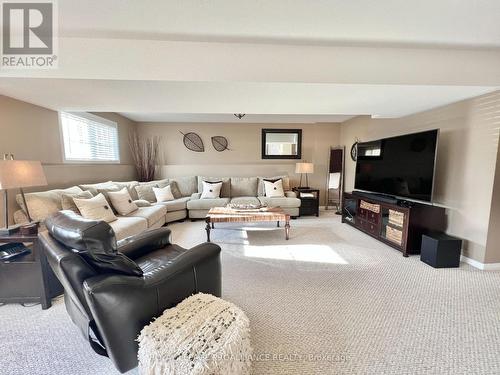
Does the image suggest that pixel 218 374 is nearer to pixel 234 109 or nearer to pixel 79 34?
pixel 79 34

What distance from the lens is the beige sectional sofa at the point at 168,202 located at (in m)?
2.32

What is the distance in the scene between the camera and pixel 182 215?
168 inches

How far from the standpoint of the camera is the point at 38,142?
2.72 meters

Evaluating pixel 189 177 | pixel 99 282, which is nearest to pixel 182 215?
pixel 189 177

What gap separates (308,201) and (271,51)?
3.38 meters

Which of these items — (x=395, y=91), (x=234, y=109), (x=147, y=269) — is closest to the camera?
(x=147, y=269)

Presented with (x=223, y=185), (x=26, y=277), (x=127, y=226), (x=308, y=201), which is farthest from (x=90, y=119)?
(x=308, y=201)

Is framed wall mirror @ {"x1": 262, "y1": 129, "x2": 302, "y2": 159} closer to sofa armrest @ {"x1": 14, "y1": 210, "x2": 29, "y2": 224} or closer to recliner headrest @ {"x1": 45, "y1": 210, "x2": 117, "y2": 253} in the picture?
sofa armrest @ {"x1": 14, "y1": 210, "x2": 29, "y2": 224}

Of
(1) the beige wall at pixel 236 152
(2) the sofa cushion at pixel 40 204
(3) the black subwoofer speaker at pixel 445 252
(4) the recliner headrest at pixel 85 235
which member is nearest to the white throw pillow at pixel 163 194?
(1) the beige wall at pixel 236 152

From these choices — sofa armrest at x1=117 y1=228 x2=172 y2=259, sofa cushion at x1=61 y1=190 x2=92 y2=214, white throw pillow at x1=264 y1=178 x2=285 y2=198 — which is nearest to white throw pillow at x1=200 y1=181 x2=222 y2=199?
white throw pillow at x1=264 y1=178 x2=285 y2=198

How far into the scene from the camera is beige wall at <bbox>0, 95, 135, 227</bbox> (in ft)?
7.63

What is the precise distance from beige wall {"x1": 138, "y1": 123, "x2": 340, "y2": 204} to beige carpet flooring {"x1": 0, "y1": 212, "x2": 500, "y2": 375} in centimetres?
300

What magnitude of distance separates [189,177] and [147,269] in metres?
3.64

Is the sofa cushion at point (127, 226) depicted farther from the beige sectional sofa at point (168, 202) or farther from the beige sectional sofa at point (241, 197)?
the beige sectional sofa at point (241, 197)
